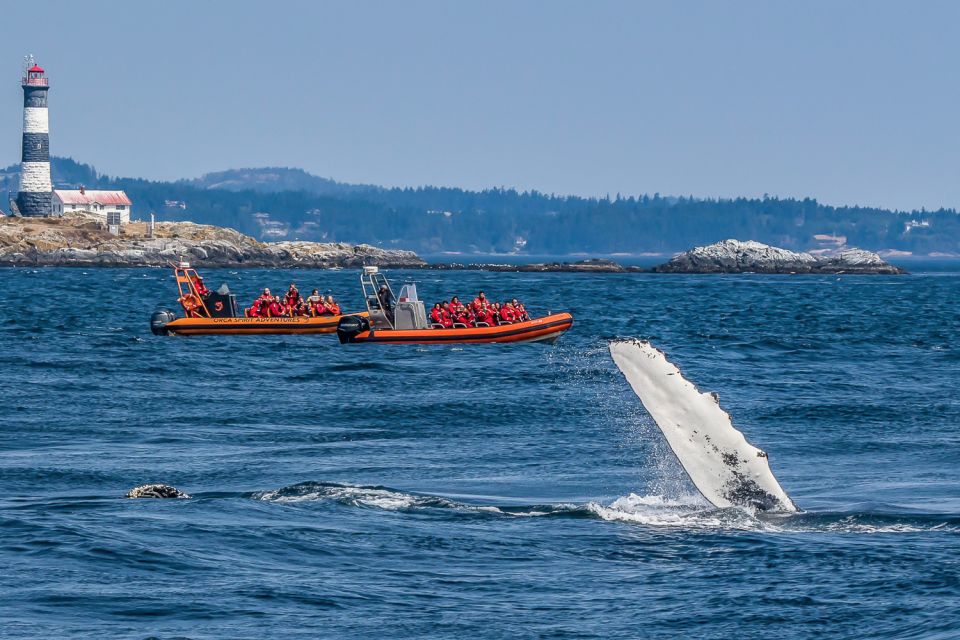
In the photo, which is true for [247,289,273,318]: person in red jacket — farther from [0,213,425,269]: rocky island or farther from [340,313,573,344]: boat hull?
[0,213,425,269]: rocky island

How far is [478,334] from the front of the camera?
4562 cm

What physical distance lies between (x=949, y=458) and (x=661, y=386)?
9.39 meters

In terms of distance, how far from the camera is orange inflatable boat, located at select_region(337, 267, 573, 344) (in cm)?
4562

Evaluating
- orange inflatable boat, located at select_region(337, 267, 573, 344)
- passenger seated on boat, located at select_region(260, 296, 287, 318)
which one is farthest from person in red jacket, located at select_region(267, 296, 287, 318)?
orange inflatable boat, located at select_region(337, 267, 573, 344)

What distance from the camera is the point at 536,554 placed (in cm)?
1583

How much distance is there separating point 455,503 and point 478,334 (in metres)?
27.2

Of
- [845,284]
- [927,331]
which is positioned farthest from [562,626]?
[845,284]

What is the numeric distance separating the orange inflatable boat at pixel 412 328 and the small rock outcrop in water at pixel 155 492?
26264 mm

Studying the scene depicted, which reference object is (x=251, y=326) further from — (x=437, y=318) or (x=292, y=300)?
(x=437, y=318)

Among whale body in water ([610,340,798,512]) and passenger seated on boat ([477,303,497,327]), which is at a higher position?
whale body in water ([610,340,798,512])

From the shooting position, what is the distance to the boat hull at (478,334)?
45469 millimetres

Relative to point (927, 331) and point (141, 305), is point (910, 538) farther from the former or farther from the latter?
point (141, 305)

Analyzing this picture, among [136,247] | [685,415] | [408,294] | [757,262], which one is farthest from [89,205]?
[685,415]

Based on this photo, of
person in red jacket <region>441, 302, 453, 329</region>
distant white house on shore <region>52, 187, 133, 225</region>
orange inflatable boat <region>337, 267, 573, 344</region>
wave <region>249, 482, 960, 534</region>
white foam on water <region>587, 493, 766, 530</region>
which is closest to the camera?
white foam on water <region>587, 493, 766, 530</region>
